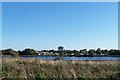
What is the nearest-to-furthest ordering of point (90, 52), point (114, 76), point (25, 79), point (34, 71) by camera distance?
point (25, 79) → point (114, 76) → point (34, 71) → point (90, 52)

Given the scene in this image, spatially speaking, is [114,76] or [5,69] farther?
[5,69]

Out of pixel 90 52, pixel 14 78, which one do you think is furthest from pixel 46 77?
pixel 90 52

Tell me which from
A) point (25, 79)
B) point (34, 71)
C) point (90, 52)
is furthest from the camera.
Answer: point (90, 52)

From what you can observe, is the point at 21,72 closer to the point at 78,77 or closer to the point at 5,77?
the point at 5,77

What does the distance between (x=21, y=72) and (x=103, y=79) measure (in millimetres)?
2697

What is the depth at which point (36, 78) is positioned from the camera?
8.71m

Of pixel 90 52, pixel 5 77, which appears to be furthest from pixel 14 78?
pixel 90 52

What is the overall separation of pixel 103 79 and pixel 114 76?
1.46 ft

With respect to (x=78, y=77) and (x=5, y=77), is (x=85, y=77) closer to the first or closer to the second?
(x=78, y=77)

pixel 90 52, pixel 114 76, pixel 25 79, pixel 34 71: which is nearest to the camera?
pixel 25 79

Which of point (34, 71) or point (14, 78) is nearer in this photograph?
point (14, 78)

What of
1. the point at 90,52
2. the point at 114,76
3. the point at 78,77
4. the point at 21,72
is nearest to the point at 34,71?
the point at 21,72

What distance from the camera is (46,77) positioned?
8.68m

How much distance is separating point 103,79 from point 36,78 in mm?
2075
